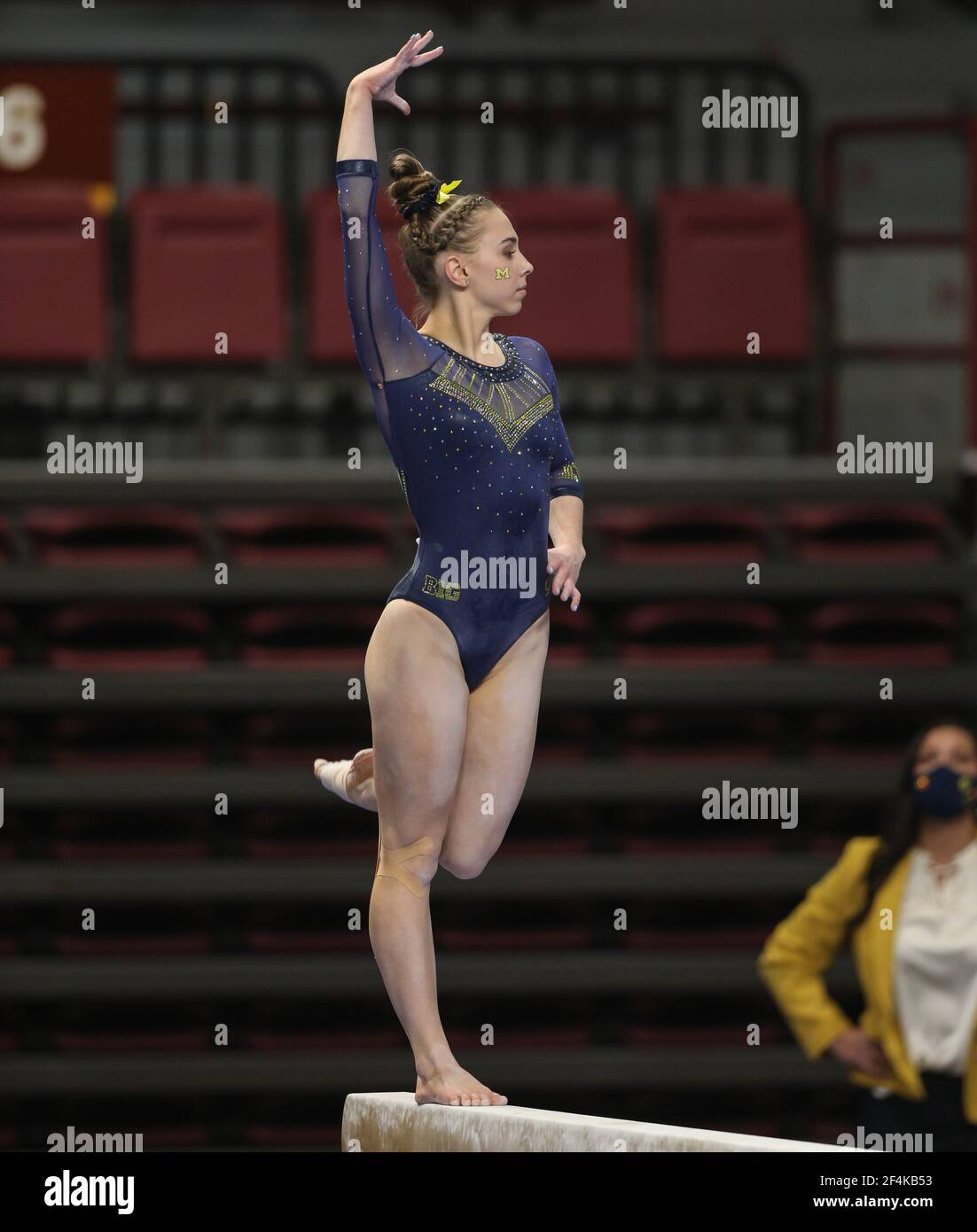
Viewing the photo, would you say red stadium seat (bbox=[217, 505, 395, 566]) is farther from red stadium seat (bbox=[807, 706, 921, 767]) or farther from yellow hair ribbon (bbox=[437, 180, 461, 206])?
yellow hair ribbon (bbox=[437, 180, 461, 206])

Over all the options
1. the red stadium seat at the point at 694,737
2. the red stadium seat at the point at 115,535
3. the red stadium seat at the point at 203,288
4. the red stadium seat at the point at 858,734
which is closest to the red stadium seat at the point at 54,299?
the red stadium seat at the point at 203,288

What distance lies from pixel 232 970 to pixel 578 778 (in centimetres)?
106

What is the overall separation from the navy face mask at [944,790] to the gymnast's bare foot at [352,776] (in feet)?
4.68

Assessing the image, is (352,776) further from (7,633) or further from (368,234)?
(7,633)

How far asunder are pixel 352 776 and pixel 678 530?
106 inches

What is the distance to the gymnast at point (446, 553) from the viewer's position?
8.68 feet

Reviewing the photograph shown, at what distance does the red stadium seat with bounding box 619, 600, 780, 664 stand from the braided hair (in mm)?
2485

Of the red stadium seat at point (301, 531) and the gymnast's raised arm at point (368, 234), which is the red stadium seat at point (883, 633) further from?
the gymnast's raised arm at point (368, 234)

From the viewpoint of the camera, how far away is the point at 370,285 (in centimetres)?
261

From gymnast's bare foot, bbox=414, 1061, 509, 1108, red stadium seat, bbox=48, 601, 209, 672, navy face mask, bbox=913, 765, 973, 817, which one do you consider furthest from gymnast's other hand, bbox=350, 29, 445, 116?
red stadium seat, bbox=48, 601, 209, 672

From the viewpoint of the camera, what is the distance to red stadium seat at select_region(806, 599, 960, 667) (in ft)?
17.2

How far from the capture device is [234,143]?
880 cm

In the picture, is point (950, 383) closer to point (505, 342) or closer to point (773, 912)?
point (773, 912)
